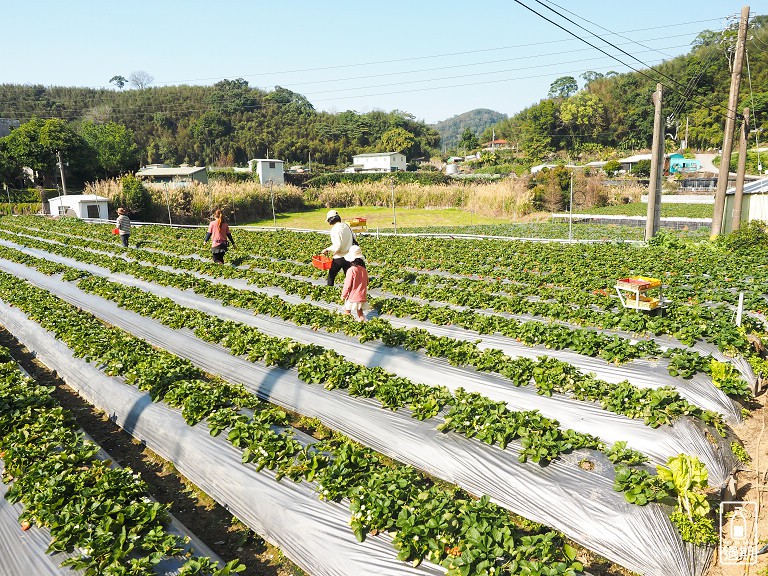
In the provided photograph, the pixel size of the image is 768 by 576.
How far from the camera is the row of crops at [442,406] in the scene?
4.13 meters

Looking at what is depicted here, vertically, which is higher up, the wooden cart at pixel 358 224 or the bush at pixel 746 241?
the wooden cart at pixel 358 224

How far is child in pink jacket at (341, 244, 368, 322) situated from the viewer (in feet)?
29.7

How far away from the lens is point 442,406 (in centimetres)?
603

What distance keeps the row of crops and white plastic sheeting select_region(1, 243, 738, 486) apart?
25 mm

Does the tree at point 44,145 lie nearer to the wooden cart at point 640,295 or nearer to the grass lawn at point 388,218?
the grass lawn at point 388,218

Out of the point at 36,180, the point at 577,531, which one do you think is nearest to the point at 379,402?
the point at 577,531

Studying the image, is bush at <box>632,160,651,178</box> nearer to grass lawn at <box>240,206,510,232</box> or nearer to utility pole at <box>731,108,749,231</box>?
grass lawn at <box>240,206,510,232</box>

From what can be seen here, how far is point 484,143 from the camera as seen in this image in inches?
4980

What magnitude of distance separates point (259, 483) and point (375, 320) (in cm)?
478

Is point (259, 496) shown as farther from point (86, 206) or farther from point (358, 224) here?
point (86, 206)

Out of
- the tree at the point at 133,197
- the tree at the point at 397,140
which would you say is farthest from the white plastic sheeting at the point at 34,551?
the tree at the point at 397,140

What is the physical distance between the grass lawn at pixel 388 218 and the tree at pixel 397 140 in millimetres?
50625

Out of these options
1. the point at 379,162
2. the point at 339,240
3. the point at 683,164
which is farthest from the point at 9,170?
the point at 683,164

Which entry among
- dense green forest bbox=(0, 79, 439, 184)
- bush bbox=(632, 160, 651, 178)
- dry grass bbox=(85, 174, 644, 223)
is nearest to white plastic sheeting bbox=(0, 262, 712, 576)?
dry grass bbox=(85, 174, 644, 223)
